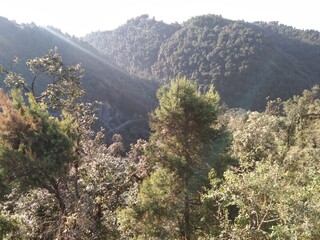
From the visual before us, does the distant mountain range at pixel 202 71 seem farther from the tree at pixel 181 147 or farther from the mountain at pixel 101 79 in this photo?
the tree at pixel 181 147

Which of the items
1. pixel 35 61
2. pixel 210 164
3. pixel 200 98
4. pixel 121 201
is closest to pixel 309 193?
pixel 210 164

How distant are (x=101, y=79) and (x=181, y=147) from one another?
14356cm

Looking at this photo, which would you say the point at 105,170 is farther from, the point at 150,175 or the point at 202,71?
the point at 202,71

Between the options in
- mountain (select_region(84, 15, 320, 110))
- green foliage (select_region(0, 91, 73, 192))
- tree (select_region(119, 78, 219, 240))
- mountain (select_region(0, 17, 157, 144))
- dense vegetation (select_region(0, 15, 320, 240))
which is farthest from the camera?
mountain (select_region(84, 15, 320, 110))

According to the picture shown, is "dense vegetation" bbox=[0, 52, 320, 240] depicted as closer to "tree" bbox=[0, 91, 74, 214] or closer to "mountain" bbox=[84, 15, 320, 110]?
"tree" bbox=[0, 91, 74, 214]

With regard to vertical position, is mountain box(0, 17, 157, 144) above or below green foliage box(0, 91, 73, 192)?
below

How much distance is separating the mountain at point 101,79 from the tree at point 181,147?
103666 millimetres

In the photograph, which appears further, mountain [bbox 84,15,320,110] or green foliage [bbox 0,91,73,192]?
mountain [bbox 84,15,320,110]

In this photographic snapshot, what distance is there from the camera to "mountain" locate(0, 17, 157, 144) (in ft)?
442

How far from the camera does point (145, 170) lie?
19.7 m

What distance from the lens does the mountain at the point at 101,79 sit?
442 ft

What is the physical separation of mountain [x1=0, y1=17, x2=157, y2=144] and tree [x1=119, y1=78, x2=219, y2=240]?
10367cm

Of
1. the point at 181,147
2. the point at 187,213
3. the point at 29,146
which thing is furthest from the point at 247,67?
the point at 29,146

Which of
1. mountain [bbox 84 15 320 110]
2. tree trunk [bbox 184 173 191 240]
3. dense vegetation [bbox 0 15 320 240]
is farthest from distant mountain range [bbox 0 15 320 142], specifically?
tree trunk [bbox 184 173 191 240]
